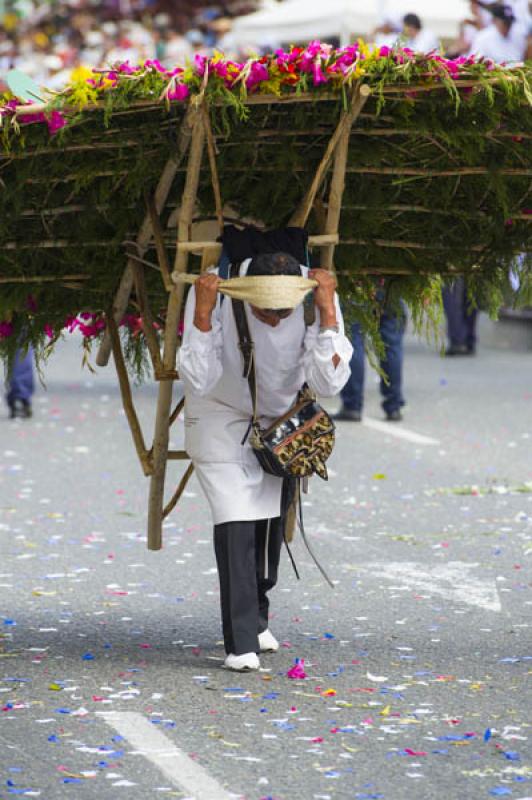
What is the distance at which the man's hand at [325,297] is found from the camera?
6.10 metres

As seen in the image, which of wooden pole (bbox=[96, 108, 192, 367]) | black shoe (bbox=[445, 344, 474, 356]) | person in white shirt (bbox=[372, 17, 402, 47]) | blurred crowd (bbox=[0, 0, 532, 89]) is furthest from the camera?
blurred crowd (bbox=[0, 0, 532, 89])

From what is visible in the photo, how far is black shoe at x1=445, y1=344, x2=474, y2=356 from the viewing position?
18984 mm

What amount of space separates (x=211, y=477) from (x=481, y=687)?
3.87ft

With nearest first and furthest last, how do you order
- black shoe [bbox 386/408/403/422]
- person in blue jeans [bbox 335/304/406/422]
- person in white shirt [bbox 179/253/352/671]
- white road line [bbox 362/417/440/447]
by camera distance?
person in white shirt [bbox 179/253/352/671] < white road line [bbox 362/417/440/447] < person in blue jeans [bbox 335/304/406/422] < black shoe [bbox 386/408/403/422]

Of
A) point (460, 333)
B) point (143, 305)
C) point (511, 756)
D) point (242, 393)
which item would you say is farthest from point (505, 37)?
point (511, 756)

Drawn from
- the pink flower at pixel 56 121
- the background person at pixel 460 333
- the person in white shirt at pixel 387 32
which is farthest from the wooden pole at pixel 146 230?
the background person at pixel 460 333

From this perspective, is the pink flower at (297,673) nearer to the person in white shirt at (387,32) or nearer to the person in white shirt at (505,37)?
the person in white shirt at (505,37)

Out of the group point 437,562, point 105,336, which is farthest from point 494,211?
point 437,562

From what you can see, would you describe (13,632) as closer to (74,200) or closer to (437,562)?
(74,200)

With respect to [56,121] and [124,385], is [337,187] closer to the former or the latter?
[56,121]

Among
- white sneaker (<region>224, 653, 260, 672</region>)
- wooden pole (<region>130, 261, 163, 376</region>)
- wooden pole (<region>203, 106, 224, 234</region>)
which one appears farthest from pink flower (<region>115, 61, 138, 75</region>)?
white sneaker (<region>224, 653, 260, 672</region>)

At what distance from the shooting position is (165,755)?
5.28 metres

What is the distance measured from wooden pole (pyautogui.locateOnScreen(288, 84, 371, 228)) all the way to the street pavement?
1.59 metres

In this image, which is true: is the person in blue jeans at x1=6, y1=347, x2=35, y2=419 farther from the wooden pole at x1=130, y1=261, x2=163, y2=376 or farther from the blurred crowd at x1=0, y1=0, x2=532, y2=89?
the blurred crowd at x1=0, y1=0, x2=532, y2=89
